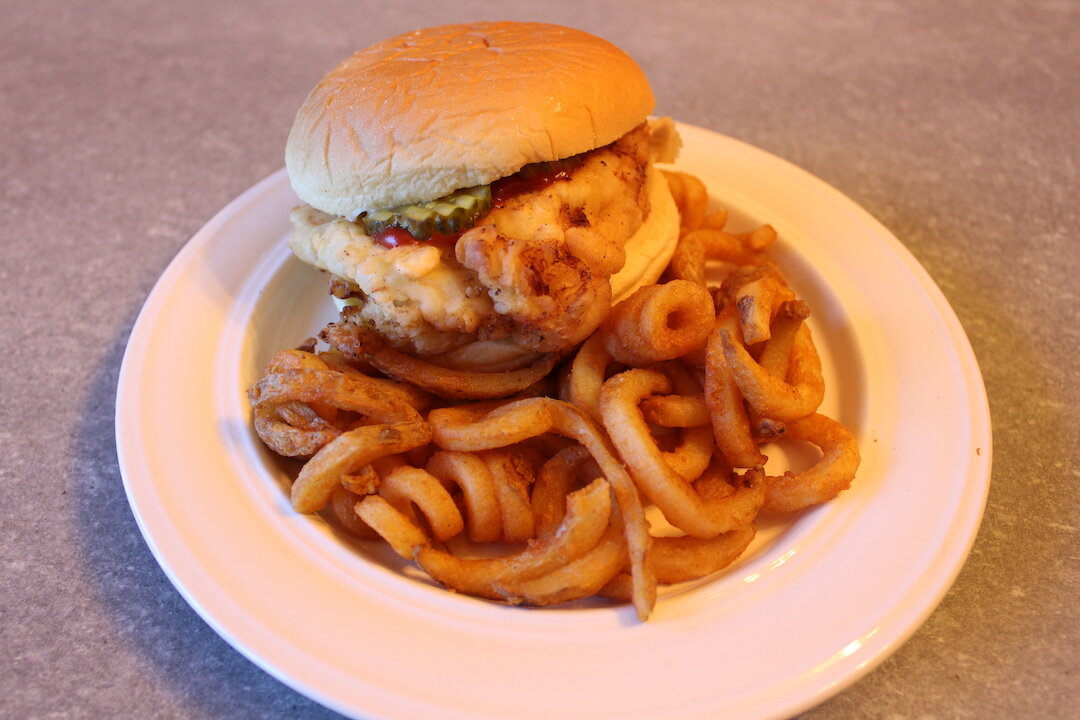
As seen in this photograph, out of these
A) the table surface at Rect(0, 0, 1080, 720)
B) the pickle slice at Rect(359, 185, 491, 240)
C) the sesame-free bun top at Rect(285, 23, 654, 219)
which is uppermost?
A: the sesame-free bun top at Rect(285, 23, 654, 219)

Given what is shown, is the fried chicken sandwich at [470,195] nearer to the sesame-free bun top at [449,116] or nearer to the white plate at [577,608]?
the sesame-free bun top at [449,116]

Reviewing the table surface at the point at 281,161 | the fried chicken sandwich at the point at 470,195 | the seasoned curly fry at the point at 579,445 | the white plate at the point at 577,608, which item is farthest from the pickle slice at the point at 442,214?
the table surface at the point at 281,161

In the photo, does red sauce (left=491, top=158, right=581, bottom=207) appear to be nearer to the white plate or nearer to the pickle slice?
the pickle slice

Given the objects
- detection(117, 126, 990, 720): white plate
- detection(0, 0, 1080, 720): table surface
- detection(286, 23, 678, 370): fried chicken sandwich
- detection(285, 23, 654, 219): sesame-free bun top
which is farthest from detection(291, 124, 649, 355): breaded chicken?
detection(0, 0, 1080, 720): table surface

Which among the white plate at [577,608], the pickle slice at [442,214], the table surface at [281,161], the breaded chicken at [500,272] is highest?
the pickle slice at [442,214]

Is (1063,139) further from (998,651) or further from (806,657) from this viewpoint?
(806,657)
